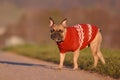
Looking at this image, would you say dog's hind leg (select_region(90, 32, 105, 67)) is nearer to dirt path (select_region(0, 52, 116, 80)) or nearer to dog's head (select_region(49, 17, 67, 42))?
dirt path (select_region(0, 52, 116, 80))

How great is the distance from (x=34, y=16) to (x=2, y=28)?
7.70 metres

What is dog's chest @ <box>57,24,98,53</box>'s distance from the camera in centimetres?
1931

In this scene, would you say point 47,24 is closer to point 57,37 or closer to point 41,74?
point 57,37

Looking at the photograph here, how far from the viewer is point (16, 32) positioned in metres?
106

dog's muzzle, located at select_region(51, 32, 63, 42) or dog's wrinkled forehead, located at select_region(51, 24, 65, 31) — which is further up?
dog's wrinkled forehead, located at select_region(51, 24, 65, 31)

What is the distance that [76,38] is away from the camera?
64.0ft

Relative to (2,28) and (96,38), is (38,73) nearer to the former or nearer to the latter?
(96,38)

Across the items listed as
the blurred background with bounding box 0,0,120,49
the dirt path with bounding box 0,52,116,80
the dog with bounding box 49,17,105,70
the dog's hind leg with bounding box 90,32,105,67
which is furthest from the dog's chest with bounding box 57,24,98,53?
the blurred background with bounding box 0,0,120,49

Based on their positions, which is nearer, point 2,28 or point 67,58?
point 67,58

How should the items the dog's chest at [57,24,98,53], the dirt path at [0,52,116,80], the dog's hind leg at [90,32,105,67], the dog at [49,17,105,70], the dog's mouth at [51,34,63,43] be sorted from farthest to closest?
the dog's hind leg at [90,32,105,67] < the dog's chest at [57,24,98,53] < the dog at [49,17,105,70] < the dog's mouth at [51,34,63,43] < the dirt path at [0,52,116,80]

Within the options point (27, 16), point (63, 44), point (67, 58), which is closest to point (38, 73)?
point (63, 44)

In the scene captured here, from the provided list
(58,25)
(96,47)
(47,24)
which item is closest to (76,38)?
(58,25)

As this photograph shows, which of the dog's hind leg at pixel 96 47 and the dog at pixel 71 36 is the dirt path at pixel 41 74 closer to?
the dog at pixel 71 36

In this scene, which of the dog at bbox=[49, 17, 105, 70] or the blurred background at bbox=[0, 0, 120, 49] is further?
the blurred background at bbox=[0, 0, 120, 49]
